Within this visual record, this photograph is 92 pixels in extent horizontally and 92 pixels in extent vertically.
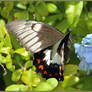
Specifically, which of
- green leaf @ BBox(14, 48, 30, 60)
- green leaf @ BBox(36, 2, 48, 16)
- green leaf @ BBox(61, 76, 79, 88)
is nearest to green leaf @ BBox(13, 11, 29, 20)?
green leaf @ BBox(36, 2, 48, 16)

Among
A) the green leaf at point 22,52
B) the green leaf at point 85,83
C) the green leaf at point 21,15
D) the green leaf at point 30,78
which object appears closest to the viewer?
the green leaf at point 30,78

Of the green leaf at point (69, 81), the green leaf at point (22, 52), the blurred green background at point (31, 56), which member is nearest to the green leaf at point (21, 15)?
the blurred green background at point (31, 56)

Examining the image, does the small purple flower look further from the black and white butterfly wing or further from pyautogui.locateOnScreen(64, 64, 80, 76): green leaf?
the black and white butterfly wing

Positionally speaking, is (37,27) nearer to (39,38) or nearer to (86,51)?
(39,38)

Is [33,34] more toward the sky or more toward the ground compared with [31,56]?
more toward the sky

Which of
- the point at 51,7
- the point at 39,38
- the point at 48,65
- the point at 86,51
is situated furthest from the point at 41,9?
the point at 86,51

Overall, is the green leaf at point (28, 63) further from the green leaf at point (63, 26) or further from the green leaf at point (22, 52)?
the green leaf at point (63, 26)
